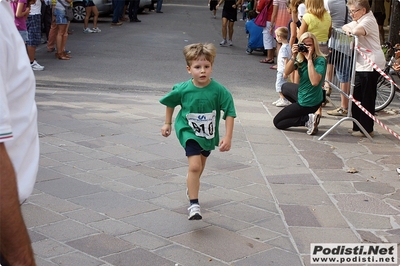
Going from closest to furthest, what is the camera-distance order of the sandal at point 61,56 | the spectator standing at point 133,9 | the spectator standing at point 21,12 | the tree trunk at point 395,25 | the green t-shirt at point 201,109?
1. the green t-shirt at point 201,109
2. the spectator standing at point 21,12
3. the sandal at point 61,56
4. the tree trunk at point 395,25
5. the spectator standing at point 133,9

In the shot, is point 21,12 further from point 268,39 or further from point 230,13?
point 230,13

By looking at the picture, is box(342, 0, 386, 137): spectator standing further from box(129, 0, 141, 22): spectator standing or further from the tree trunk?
box(129, 0, 141, 22): spectator standing

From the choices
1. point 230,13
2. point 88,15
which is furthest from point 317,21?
point 88,15

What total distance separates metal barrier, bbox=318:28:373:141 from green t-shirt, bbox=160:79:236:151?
3.24 metres

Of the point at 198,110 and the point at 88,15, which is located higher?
the point at 198,110

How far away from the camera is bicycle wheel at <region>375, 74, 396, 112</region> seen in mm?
9844

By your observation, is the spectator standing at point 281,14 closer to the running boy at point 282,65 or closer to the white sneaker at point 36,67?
the running boy at point 282,65

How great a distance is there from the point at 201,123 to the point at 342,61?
4.31 meters

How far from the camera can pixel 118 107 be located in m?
9.22

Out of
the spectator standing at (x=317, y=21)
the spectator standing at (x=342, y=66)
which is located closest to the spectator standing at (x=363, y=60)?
the spectator standing at (x=342, y=66)

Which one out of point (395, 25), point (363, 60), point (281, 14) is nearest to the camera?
point (363, 60)

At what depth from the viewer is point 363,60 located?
8102 mm

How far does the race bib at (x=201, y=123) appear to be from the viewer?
4.92 m

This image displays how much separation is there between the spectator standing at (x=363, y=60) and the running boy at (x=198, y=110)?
144 inches
